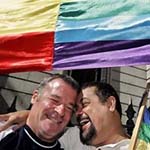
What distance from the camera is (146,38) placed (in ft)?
8.16

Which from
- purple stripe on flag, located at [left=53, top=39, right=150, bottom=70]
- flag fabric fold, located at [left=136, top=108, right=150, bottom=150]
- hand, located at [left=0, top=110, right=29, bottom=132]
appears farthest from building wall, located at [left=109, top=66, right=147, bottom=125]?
flag fabric fold, located at [left=136, top=108, right=150, bottom=150]

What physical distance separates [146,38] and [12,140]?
1.19 metres

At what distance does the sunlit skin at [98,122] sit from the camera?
3.39 m

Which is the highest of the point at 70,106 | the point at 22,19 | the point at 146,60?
the point at 22,19

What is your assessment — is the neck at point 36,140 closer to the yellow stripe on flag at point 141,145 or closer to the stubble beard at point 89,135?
the stubble beard at point 89,135

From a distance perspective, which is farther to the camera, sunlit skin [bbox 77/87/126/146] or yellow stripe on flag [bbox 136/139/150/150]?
sunlit skin [bbox 77/87/126/146]

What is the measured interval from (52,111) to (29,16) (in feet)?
2.43

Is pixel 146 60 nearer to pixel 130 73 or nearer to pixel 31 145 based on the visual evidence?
pixel 31 145

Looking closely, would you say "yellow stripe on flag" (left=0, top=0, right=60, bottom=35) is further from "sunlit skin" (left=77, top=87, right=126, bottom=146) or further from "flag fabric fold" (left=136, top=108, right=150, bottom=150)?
"flag fabric fold" (left=136, top=108, right=150, bottom=150)

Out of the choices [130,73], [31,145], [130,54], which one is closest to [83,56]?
[130,54]

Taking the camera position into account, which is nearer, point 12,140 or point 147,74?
point 12,140

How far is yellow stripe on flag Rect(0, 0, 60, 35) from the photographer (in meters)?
2.91

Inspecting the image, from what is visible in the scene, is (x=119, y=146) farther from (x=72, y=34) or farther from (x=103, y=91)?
(x=72, y=34)

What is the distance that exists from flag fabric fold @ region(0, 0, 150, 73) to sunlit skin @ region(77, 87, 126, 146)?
75 cm
